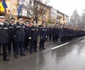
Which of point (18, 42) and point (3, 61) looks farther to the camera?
point (18, 42)

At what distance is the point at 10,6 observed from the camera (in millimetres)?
34906

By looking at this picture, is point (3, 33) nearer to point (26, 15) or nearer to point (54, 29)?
point (54, 29)

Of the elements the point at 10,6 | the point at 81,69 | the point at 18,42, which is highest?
the point at 10,6

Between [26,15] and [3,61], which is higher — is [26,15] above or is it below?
above

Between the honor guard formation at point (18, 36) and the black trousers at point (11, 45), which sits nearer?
the honor guard formation at point (18, 36)

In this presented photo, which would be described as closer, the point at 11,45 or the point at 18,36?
the point at 18,36

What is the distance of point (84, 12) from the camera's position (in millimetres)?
109375

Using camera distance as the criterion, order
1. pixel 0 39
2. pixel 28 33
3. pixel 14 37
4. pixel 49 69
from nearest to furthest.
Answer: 1. pixel 49 69
2. pixel 0 39
3. pixel 14 37
4. pixel 28 33

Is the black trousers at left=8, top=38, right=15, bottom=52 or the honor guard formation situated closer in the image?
the honor guard formation

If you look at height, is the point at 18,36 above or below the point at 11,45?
above

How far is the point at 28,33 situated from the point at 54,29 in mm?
9401

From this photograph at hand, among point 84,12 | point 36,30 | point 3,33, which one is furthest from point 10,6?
point 84,12

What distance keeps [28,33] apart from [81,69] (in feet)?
15.0

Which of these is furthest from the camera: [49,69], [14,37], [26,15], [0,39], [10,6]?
[26,15]
